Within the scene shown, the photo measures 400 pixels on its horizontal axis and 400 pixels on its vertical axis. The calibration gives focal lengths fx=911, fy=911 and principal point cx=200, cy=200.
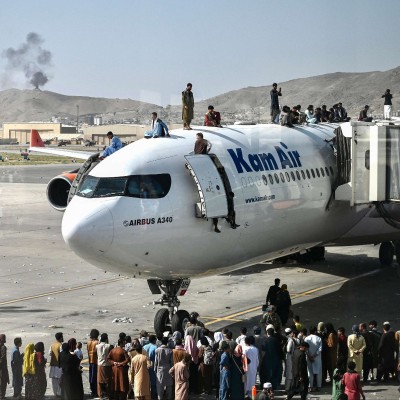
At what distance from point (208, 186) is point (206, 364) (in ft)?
15.7

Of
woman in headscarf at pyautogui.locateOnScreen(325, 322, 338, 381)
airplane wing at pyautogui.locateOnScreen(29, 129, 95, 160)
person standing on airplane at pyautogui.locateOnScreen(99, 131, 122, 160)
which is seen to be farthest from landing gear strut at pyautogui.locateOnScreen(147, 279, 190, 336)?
airplane wing at pyautogui.locateOnScreen(29, 129, 95, 160)

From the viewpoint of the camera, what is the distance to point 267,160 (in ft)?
82.7

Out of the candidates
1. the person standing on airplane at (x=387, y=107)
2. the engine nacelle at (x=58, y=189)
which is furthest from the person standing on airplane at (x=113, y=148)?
the person standing on airplane at (x=387, y=107)

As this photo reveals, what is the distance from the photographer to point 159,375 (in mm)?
18734

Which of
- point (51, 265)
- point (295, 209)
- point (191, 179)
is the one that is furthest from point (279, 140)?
point (51, 265)

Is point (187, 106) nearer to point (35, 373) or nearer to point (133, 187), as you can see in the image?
point (133, 187)

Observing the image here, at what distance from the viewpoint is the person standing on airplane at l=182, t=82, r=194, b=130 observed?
83.2 ft

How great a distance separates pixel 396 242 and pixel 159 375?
56.1 ft

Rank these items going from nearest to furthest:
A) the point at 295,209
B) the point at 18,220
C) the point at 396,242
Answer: the point at 295,209 < the point at 396,242 < the point at 18,220

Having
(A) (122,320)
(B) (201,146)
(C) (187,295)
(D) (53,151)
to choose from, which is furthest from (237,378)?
(D) (53,151)

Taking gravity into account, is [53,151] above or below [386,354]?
above

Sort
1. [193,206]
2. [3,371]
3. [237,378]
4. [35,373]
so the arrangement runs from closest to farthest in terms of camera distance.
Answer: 1. [237,378]
2. [35,373]
3. [3,371]
4. [193,206]

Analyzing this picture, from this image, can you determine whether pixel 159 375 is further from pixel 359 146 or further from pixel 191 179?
pixel 359 146

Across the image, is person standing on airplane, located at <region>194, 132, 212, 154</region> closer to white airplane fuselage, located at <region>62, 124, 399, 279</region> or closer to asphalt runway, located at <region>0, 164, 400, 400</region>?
white airplane fuselage, located at <region>62, 124, 399, 279</region>
